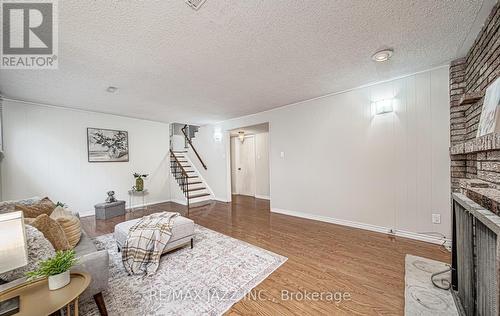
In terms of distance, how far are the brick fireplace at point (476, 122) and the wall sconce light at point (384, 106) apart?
25.6 inches

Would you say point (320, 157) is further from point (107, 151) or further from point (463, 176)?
point (107, 151)

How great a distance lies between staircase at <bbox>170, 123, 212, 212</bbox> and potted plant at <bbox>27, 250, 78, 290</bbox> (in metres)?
4.13

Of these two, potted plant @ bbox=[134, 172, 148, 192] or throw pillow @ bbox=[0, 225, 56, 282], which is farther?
potted plant @ bbox=[134, 172, 148, 192]

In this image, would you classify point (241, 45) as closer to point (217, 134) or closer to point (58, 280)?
point (58, 280)

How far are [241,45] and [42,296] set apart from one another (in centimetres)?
244

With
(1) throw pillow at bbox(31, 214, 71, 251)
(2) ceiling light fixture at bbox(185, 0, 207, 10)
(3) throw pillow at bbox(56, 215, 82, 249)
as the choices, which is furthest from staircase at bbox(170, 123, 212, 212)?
(2) ceiling light fixture at bbox(185, 0, 207, 10)

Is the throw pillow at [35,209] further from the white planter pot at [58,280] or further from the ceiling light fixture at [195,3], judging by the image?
the ceiling light fixture at [195,3]

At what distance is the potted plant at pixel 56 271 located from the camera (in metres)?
1.14

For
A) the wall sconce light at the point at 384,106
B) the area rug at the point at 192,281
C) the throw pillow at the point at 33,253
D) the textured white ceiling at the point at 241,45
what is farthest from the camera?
the wall sconce light at the point at 384,106

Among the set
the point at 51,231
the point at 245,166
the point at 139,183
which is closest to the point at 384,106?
the point at 51,231

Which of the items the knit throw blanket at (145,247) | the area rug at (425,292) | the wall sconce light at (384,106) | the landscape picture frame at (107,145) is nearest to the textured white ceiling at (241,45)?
the wall sconce light at (384,106)

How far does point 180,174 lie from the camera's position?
19.7 feet

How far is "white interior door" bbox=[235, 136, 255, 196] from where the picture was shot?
682 cm

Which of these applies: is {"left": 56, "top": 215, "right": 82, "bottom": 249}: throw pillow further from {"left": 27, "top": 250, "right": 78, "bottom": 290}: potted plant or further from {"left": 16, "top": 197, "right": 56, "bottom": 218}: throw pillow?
{"left": 27, "top": 250, "right": 78, "bottom": 290}: potted plant
